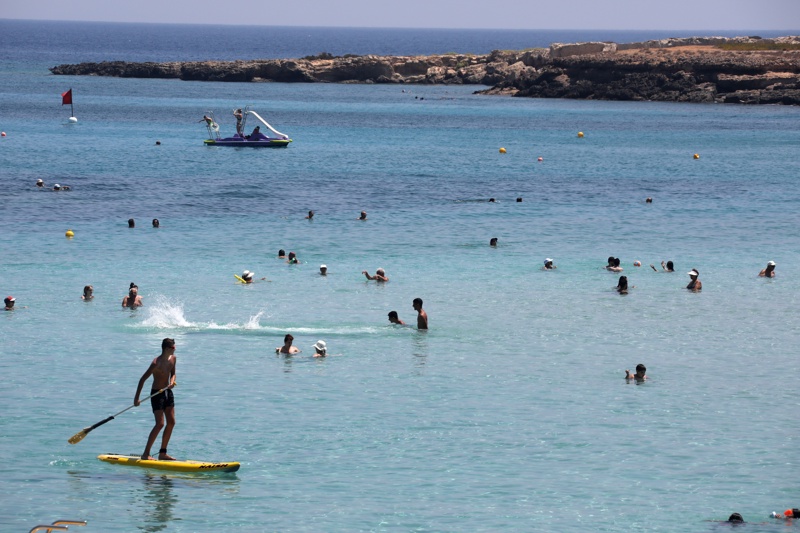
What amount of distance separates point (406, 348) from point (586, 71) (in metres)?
112

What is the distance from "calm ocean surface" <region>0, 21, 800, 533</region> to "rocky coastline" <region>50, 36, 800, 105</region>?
60227mm

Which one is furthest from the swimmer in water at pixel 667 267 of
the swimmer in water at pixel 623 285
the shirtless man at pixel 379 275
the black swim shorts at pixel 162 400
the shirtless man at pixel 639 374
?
the black swim shorts at pixel 162 400

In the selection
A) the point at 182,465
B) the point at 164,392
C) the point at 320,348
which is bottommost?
the point at 182,465

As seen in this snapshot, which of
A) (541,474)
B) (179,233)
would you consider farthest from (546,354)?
(179,233)

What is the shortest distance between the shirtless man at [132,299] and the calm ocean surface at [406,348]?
518 millimetres

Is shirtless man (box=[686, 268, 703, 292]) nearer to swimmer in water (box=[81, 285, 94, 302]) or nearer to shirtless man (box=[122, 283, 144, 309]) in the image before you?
shirtless man (box=[122, 283, 144, 309])

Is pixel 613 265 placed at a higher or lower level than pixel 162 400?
lower

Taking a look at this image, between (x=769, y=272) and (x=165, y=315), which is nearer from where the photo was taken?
(x=165, y=315)

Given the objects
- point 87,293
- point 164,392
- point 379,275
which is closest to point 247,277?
point 379,275

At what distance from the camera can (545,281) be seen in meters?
39.0

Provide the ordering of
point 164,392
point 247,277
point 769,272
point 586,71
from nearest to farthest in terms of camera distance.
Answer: point 164,392 → point 247,277 → point 769,272 → point 586,71

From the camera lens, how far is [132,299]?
33.9 metres

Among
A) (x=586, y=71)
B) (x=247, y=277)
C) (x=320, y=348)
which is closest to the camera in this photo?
(x=320, y=348)

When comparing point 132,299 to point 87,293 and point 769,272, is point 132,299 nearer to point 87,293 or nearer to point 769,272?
point 87,293
